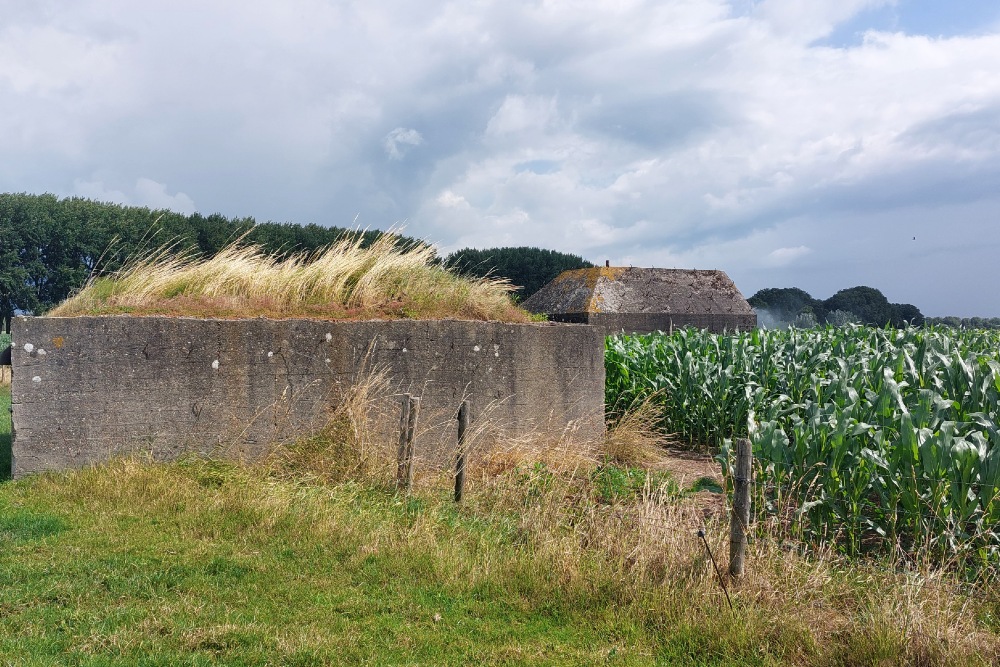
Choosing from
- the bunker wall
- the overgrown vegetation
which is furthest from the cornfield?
the bunker wall

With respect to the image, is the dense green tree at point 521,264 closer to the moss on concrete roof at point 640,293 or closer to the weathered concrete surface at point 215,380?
the moss on concrete roof at point 640,293

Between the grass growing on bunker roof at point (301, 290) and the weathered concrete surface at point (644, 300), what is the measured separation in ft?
31.4

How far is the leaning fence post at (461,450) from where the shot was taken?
618 centimetres

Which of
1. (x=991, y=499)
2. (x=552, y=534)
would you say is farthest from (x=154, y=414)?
(x=991, y=499)

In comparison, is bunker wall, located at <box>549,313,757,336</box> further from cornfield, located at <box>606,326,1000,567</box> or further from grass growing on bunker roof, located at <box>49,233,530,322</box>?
cornfield, located at <box>606,326,1000,567</box>

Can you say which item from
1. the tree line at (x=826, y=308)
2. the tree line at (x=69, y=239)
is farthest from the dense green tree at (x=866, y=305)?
the tree line at (x=69, y=239)

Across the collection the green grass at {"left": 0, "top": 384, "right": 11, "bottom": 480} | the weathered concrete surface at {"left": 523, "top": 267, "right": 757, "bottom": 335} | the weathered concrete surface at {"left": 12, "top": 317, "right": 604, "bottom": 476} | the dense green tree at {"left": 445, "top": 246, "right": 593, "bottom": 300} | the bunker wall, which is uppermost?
the dense green tree at {"left": 445, "top": 246, "right": 593, "bottom": 300}

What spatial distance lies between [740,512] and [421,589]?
2.06 metres

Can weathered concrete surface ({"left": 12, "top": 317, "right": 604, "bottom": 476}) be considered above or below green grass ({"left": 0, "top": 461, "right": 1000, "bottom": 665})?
above

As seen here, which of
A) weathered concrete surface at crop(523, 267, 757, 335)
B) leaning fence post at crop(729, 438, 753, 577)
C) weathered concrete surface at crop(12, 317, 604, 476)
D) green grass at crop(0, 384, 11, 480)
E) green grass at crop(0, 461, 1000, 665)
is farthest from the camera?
weathered concrete surface at crop(523, 267, 757, 335)

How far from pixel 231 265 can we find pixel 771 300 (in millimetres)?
30721

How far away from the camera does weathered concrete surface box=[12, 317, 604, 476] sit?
6688 mm

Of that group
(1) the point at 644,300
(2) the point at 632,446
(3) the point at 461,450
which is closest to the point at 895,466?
(3) the point at 461,450

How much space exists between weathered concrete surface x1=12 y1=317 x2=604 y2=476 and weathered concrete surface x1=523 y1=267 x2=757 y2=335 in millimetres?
10732
